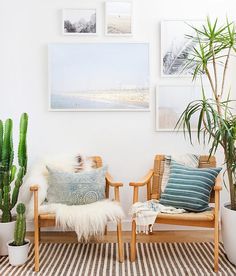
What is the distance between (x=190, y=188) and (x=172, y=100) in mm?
939

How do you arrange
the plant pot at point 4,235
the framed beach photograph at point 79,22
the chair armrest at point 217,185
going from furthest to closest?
1. the framed beach photograph at point 79,22
2. the plant pot at point 4,235
3. the chair armrest at point 217,185

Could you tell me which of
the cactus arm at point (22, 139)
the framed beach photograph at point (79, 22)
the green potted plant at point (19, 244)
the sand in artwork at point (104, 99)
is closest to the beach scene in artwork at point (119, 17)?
the framed beach photograph at point (79, 22)

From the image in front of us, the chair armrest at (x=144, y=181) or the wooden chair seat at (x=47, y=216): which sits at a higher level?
the chair armrest at (x=144, y=181)

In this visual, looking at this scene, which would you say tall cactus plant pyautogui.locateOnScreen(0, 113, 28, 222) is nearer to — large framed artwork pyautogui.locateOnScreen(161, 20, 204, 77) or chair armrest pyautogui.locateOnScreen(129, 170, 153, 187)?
chair armrest pyautogui.locateOnScreen(129, 170, 153, 187)

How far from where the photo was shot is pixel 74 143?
3299mm

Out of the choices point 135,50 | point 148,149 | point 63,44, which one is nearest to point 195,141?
point 148,149

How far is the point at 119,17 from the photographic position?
3207 millimetres

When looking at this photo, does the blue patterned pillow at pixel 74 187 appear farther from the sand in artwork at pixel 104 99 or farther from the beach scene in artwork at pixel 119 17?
the beach scene in artwork at pixel 119 17

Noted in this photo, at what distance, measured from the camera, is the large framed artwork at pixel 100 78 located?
Result: 323cm

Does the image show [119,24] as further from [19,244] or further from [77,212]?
[19,244]

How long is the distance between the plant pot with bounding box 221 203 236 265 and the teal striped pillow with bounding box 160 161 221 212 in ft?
0.56

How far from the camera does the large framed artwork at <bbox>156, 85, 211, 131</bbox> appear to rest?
128 inches

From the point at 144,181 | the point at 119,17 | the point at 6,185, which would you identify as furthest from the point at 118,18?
the point at 6,185

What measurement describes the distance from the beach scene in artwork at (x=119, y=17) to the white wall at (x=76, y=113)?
0.07 metres
